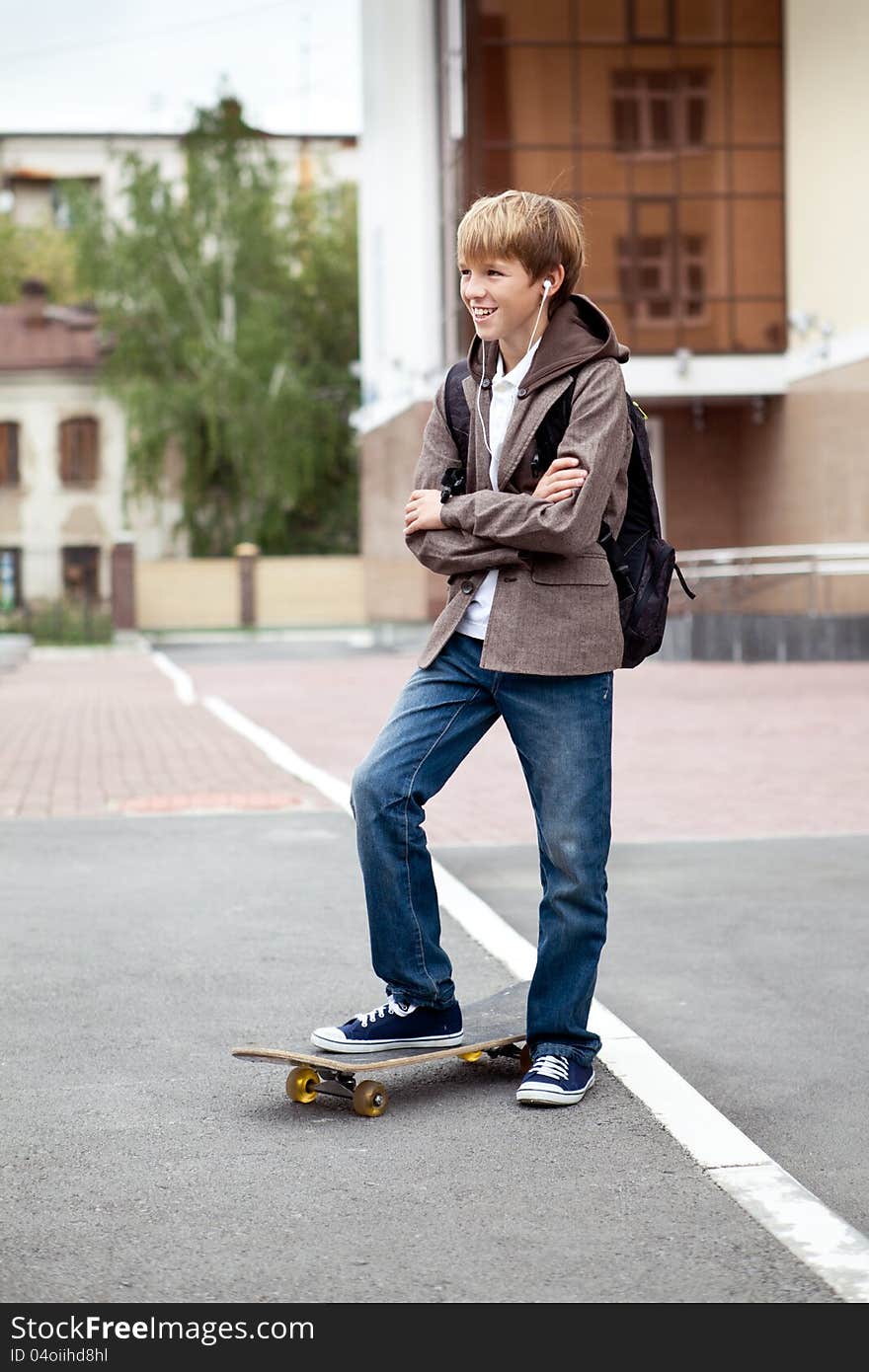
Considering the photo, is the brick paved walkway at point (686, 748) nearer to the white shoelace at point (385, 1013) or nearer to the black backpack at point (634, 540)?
the white shoelace at point (385, 1013)

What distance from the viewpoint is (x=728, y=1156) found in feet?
12.5

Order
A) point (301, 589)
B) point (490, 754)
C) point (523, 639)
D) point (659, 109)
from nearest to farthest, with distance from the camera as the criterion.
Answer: point (523, 639) < point (490, 754) < point (659, 109) < point (301, 589)

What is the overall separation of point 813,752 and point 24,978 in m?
8.18

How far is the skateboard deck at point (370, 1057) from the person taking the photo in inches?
164

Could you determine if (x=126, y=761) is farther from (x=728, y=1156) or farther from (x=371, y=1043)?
(x=728, y=1156)

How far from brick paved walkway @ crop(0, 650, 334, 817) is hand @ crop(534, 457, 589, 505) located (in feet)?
20.5

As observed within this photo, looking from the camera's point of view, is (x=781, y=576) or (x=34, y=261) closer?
(x=781, y=576)

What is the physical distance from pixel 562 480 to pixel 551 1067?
1.26 meters

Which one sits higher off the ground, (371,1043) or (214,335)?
(214,335)

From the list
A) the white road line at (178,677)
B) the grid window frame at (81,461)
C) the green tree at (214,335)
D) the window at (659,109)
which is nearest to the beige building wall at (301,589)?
the green tree at (214,335)

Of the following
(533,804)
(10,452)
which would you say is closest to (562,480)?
(533,804)

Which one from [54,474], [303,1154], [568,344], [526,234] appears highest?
[54,474]

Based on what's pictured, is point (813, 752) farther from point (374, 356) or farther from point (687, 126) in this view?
point (374, 356)

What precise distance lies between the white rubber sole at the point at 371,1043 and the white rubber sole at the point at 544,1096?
22 cm
